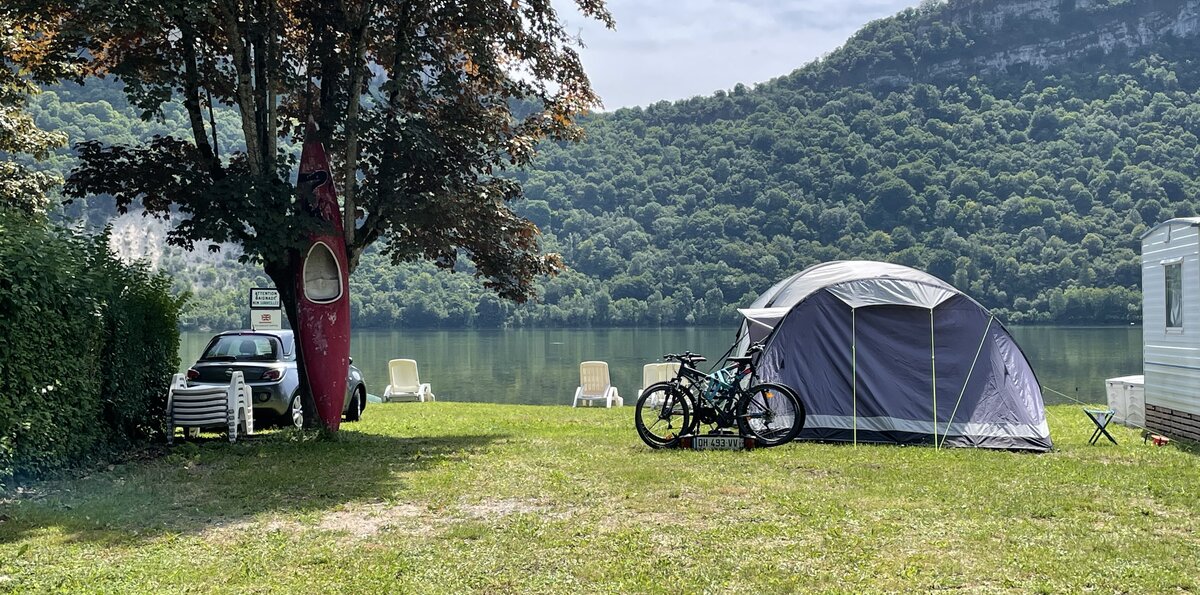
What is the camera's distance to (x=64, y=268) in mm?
7984

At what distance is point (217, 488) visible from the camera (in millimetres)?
7789

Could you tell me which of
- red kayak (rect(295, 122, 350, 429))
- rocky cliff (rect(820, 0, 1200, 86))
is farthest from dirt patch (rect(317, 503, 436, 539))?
rocky cliff (rect(820, 0, 1200, 86))

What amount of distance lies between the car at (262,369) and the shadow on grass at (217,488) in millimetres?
1386

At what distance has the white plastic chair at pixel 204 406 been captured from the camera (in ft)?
32.6

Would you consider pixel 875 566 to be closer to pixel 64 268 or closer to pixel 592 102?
pixel 64 268

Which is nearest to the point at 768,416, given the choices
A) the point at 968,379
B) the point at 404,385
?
the point at 968,379

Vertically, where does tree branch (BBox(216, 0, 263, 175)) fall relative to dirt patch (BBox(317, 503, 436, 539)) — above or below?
above

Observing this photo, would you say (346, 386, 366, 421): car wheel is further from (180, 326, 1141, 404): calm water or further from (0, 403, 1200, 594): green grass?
(180, 326, 1141, 404): calm water

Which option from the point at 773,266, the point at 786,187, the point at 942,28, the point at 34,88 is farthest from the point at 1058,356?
the point at 942,28

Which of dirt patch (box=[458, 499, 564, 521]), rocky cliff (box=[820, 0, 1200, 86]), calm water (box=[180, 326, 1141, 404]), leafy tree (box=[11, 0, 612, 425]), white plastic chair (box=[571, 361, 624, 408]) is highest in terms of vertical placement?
rocky cliff (box=[820, 0, 1200, 86])

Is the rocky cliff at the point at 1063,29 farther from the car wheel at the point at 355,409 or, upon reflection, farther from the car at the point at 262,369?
the car at the point at 262,369

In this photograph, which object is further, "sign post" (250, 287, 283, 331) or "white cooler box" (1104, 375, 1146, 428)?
"sign post" (250, 287, 283, 331)

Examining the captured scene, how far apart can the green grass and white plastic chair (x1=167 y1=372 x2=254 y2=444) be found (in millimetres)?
298

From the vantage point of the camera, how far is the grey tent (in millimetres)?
10633
